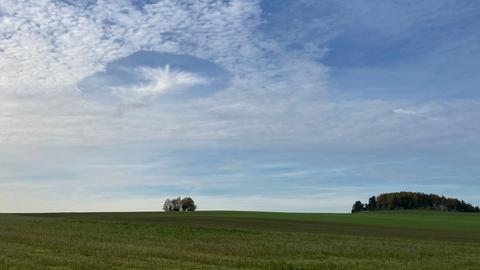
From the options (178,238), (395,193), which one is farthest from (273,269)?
(395,193)

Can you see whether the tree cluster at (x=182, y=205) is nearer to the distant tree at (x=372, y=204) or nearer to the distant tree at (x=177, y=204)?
the distant tree at (x=177, y=204)

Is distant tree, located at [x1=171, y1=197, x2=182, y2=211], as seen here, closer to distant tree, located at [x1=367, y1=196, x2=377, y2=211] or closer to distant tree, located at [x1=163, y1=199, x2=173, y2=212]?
distant tree, located at [x1=163, y1=199, x2=173, y2=212]

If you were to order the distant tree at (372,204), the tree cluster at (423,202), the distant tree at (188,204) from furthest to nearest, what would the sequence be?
the distant tree at (372,204)
the tree cluster at (423,202)
the distant tree at (188,204)

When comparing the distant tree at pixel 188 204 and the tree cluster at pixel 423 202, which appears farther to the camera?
the tree cluster at pixel 423 202

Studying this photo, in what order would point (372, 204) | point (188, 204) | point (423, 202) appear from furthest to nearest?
point (372, 204) → point (423, 202) → point (188, 204)

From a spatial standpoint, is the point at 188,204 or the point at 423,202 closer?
the point at 188,204

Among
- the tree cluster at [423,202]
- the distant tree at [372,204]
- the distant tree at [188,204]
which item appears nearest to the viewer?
the distant tree at [188,204]

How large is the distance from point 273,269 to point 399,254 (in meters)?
12.1

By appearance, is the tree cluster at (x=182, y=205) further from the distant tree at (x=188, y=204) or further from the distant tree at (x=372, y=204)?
the distant tree at (x=372, y=204)

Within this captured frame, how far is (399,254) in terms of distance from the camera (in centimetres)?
3431

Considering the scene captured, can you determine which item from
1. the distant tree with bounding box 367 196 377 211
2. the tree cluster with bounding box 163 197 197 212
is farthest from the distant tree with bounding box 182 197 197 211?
the distant tree with bounding box 367 196 377 211

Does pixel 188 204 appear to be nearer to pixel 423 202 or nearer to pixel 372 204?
pixel 372 204

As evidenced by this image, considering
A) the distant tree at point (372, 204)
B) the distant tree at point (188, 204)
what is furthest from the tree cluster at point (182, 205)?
the distant tree at point (372, 204)

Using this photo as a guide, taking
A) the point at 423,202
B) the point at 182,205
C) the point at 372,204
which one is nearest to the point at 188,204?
the point at 182,205
